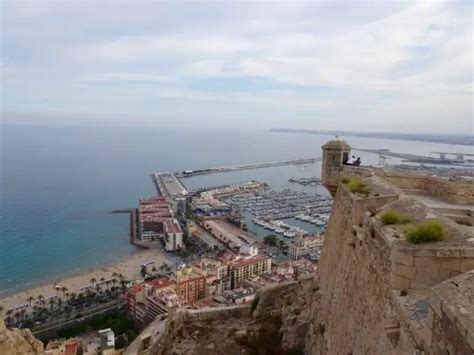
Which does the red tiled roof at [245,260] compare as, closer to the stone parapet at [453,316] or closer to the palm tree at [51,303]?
the palm tree at [51,303]

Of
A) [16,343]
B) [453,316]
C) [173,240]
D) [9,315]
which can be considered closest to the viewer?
[453,316]

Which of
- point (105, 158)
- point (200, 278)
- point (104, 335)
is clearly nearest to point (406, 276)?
point (104, 335)

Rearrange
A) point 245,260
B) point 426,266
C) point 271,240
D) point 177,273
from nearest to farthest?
point 426,266 < point 177,273 < point 245,260 < point 271,240

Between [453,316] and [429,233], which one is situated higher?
[429,233]

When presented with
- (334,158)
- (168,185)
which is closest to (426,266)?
(334,158)

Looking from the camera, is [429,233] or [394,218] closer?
[429,233]

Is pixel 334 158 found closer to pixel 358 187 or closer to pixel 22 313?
pixel 358 187

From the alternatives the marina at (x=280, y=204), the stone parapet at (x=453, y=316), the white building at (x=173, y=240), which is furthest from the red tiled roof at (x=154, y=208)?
the stone parapet at (x=453, y=316)
